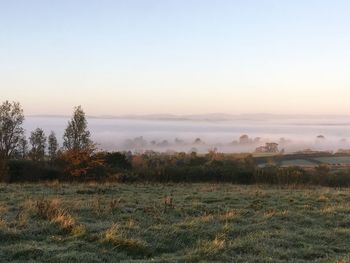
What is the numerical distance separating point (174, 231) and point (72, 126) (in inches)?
1994

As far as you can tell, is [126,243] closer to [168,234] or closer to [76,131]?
[168,234]

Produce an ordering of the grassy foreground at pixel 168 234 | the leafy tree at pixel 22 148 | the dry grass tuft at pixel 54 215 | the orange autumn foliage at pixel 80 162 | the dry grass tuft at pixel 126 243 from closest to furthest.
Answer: the grassy foreground at pixel 168 234 < the dry grass tuft at pixel 126 243 < the dry grass tuft at pixel 54 215 < the orange autumn foliage at pixel 80 162 < the leafy tree at pixel 22 148

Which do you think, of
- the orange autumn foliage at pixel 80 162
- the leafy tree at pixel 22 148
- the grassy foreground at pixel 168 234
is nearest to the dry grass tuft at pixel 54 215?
the grassy foreground at pixel 168 234

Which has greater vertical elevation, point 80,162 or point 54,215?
point 54,215

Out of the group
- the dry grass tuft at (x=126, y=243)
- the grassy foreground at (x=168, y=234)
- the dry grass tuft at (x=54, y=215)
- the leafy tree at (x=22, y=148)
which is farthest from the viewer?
the leafy tree at (x=22, y=148)

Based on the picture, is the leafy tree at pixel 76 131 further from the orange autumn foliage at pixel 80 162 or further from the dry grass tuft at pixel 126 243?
the dry grass tuft at pixel 126 243

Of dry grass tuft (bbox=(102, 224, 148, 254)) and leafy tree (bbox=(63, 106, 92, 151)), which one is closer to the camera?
dry grass tuft (bbox=(102, 224, 148, 254))

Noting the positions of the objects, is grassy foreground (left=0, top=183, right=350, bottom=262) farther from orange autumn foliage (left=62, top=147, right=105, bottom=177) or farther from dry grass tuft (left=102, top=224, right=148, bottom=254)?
orange autumn foliage (left=62, top=147, right=105, bottom=177)

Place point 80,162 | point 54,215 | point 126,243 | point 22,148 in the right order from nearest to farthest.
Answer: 1. point 126,243
2. point 54,215
3. point 80,162
4. point 22,148

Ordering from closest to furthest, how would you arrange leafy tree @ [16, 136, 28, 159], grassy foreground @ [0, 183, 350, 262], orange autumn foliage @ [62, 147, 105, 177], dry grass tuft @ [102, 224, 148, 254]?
grassy foreground @ [0, 183, 350, 262], dry grass tuft @ [102, 224, 148, 254], orange autumn foliage @ [62, 147, 105, 177], leafy tree @ [16, 136, 28, 159]

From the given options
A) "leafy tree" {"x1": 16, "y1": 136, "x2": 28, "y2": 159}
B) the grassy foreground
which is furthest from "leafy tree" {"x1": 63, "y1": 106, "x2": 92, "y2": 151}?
the grassy foreground

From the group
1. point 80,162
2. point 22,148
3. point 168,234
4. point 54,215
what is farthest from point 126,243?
point 22,148

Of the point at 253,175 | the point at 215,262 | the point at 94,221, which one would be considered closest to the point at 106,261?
the point at 215,262

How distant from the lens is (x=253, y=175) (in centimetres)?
3869
